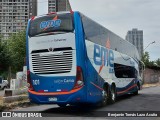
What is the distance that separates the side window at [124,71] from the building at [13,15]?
346 ft

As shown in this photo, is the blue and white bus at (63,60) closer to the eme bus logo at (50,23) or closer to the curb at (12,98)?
the eme bus logo at (50,23)

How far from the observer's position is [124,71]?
20734mm

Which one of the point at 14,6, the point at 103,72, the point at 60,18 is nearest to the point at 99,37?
the point at 103,72

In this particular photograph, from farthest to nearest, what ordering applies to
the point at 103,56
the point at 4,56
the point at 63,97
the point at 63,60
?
the point at 4,56
the point at 103,56
the point at 63,60
the point at 63,97

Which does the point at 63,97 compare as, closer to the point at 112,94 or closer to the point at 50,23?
the point at 50,23

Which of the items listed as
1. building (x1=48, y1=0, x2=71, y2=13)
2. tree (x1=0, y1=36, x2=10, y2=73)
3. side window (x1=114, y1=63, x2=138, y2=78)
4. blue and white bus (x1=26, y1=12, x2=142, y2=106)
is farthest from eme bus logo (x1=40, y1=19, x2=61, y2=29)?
tree (x1=0, y1=36, x2=10, y2=73)

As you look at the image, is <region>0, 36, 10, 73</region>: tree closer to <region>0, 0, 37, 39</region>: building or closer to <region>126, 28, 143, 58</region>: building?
<region>126, 28, 143, 58</region>: building

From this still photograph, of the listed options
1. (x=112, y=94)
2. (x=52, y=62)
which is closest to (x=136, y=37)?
(x=112, y=94)

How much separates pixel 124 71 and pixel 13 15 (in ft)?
405

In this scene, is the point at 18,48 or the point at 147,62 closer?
the point at 18,48

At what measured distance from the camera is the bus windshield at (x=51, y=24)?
13.4 meters

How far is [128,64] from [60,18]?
950cm

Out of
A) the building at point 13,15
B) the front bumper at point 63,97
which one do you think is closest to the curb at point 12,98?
the front bumper at point 63,97

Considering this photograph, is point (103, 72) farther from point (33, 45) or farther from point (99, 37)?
point (33, 45)
